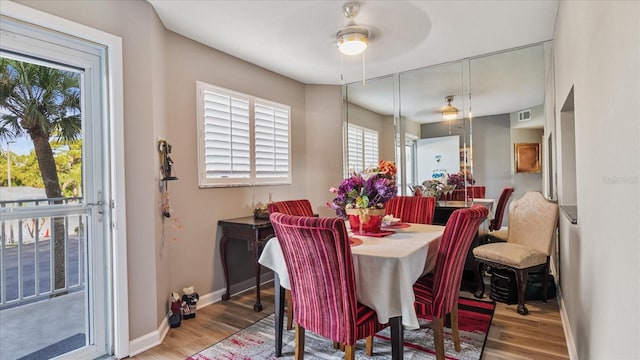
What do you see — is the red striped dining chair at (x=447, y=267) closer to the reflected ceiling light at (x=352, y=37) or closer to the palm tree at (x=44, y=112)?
the reflected ceiling light at (x=352, y=37)

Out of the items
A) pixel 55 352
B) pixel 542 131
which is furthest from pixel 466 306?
pixel 55 352

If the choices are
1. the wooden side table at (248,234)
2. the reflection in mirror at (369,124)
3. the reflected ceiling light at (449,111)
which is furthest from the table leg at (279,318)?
the reflected ceiling light at (449,111)

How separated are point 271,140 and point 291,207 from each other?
4.34 ft

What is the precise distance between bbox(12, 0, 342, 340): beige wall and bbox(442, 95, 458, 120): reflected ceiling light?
1425 mm

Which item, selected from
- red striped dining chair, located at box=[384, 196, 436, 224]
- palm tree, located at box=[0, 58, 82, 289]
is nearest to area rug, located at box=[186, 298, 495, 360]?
red striped dining chair, located at box=[384, 196, 436, 224]

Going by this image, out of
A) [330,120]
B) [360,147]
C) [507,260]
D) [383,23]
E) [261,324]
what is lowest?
[261,324]

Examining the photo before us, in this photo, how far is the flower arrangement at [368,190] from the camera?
7.51 ft

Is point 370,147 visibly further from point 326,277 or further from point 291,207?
point 326,277

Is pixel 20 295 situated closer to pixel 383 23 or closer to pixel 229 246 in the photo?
→ pixel 229 246

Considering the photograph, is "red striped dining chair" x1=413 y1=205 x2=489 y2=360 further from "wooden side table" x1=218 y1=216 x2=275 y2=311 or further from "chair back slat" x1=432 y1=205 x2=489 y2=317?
"wooden side table" x1=218 y1=216 x2=275 y2=311

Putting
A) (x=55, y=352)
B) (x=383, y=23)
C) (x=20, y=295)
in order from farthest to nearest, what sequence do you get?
(x=383, y=23), (x=55, y=352), (x=20, y=295)

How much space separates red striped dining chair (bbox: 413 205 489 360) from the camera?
191 cm

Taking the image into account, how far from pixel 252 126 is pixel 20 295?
2.48 m

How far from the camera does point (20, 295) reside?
1962mm
